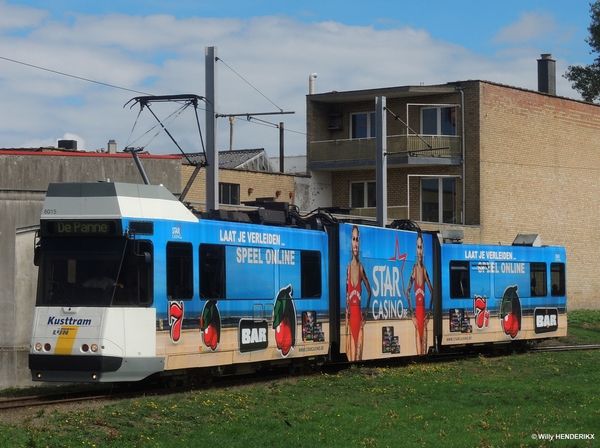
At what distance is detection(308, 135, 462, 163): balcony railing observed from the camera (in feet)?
140

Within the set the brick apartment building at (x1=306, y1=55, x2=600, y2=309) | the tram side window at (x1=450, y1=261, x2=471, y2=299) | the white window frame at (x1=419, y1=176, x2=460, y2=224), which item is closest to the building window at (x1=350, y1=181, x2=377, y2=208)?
the brick apartment building at (x1=306, y1=55, x2=600, y2=309)

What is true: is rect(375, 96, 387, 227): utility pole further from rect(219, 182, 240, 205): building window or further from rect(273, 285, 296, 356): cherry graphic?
rect(219, 182, 240, 205): building window

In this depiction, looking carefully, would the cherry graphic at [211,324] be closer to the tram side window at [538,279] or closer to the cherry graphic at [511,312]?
the cherry graphic at [511,312]

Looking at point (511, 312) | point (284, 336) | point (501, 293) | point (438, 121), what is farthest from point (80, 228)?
point (438, 121)

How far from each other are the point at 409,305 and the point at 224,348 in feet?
22.3

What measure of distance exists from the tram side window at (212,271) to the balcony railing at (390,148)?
969 inches

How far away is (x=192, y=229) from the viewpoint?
15.9 metres

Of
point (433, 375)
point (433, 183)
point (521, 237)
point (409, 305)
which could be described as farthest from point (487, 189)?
point (433, 375)

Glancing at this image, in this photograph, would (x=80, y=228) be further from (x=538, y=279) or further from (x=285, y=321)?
(x=538, y=279)

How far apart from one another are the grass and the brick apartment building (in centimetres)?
2279

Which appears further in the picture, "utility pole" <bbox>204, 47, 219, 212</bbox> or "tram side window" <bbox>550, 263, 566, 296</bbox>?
"tram side window" <bbox>550, 263, 566, 296</bbox>

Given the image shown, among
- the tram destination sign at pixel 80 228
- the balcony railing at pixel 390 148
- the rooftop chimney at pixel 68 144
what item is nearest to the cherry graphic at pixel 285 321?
the tram destination sign at pixel 80 228

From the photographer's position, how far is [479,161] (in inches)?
1651

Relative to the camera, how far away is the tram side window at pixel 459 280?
24109mm
